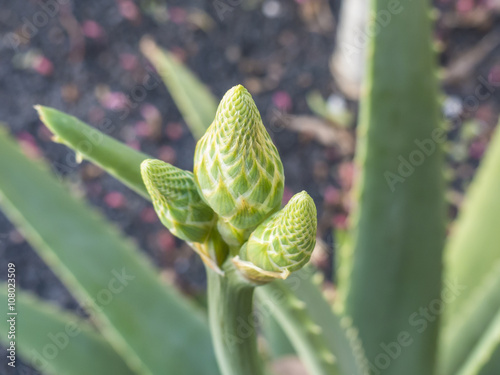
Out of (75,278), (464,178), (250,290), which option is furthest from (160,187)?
(464,178)

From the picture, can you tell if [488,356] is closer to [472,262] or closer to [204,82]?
[472,262]

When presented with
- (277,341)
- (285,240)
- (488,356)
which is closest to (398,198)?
(488,356)

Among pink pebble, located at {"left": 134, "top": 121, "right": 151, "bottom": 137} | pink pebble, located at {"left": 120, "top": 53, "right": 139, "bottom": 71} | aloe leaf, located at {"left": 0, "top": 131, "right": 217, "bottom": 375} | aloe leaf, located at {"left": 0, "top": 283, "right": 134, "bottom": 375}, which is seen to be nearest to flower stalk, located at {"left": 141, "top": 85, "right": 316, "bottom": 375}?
aloe leaf, located at {"left": 0, "top": 131, "right": 217, "bottom": 375}

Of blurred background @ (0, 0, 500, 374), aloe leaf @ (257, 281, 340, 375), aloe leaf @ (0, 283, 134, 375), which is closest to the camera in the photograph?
aloe leaf @ (257, 281, 340, 375)

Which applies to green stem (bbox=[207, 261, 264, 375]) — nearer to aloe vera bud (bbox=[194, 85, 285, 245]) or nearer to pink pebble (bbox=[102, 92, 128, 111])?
aloe vera bud (bbox=[194, 85, 285, 245])

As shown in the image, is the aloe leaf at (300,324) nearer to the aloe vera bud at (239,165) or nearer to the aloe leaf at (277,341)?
the aloe vera bud at (239,165)
